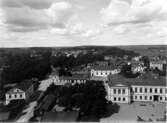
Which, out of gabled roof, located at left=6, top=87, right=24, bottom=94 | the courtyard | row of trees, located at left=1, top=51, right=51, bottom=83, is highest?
row of trees, located at left=1, top=51, right=51, bottom=83

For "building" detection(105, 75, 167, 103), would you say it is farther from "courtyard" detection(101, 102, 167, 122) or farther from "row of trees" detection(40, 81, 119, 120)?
"row of trees" detection(40, 81, 119, 120)

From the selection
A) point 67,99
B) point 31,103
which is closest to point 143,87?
point 67,99

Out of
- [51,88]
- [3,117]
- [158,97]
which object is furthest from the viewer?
[51,88]

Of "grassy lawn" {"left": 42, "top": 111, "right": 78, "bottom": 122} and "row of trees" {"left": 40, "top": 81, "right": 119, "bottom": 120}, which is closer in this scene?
"grassy lawn" {"left": 42, "top": 111, "right": 78, "bottom": 122}

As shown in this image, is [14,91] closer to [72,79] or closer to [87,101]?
[87,101]

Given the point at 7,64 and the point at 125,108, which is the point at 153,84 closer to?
the point at 125,108

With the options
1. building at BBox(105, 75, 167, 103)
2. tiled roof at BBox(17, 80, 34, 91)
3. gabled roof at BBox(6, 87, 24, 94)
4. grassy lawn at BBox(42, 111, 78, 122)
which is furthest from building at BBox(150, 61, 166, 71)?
grassy lawn at BBox(42, 111, 78, 122)
